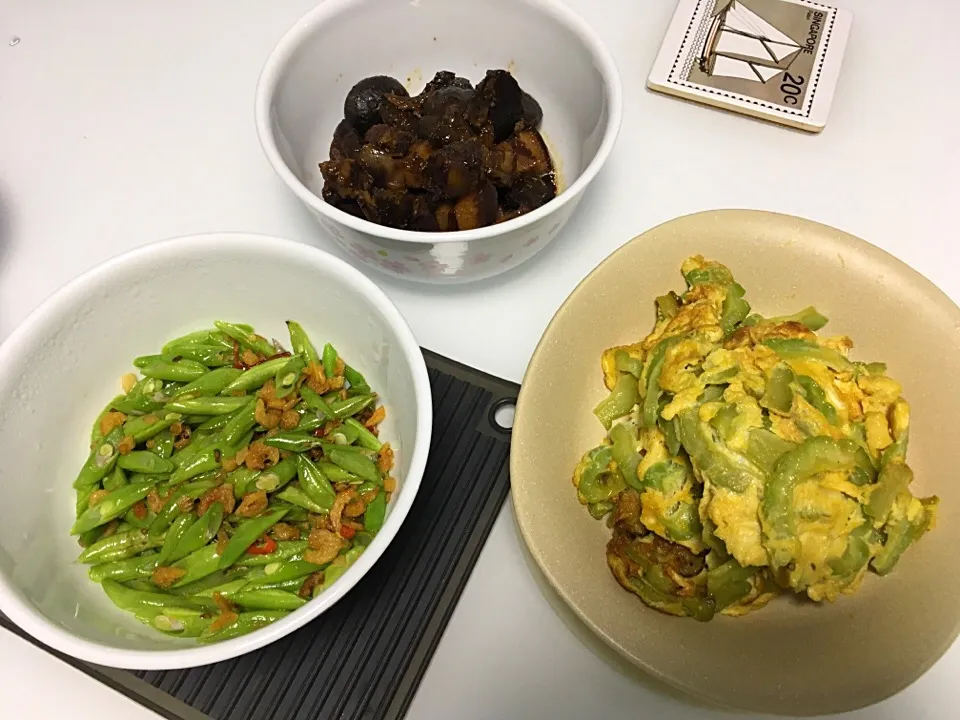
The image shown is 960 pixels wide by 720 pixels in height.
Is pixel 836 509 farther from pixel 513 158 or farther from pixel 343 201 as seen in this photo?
pixel 343 201

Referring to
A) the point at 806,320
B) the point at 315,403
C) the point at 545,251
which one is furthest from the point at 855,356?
the point at 315,403

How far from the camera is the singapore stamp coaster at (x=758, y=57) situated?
1372mm

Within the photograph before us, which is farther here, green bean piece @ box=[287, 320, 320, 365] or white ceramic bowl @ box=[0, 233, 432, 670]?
green bean piece @ box=[287, 320, 320, 365]

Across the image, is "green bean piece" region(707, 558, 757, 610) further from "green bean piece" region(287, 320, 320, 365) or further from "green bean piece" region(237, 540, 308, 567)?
"green bean piece" region(287, 320, 320, 365)

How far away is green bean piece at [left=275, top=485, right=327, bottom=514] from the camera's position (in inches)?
37.9

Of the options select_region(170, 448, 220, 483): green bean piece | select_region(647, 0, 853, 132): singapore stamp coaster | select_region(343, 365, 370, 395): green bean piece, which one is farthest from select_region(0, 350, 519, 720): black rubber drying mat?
select_region(647, 0, 853, 132): singapore stamp coaster

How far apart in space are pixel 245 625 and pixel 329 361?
1.23ft

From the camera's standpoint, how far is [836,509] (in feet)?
2.85

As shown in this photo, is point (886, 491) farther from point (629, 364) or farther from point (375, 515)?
point (375, 515)

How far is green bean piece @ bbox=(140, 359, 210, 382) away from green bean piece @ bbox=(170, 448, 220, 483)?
13 centimetres

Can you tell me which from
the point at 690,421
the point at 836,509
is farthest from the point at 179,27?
the point at 836,509

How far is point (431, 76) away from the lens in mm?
1325

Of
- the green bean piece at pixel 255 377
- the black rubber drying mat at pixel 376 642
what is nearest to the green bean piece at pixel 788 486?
the black rubber drying mat at pixel 376 642

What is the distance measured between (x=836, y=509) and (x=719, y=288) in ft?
1.11
